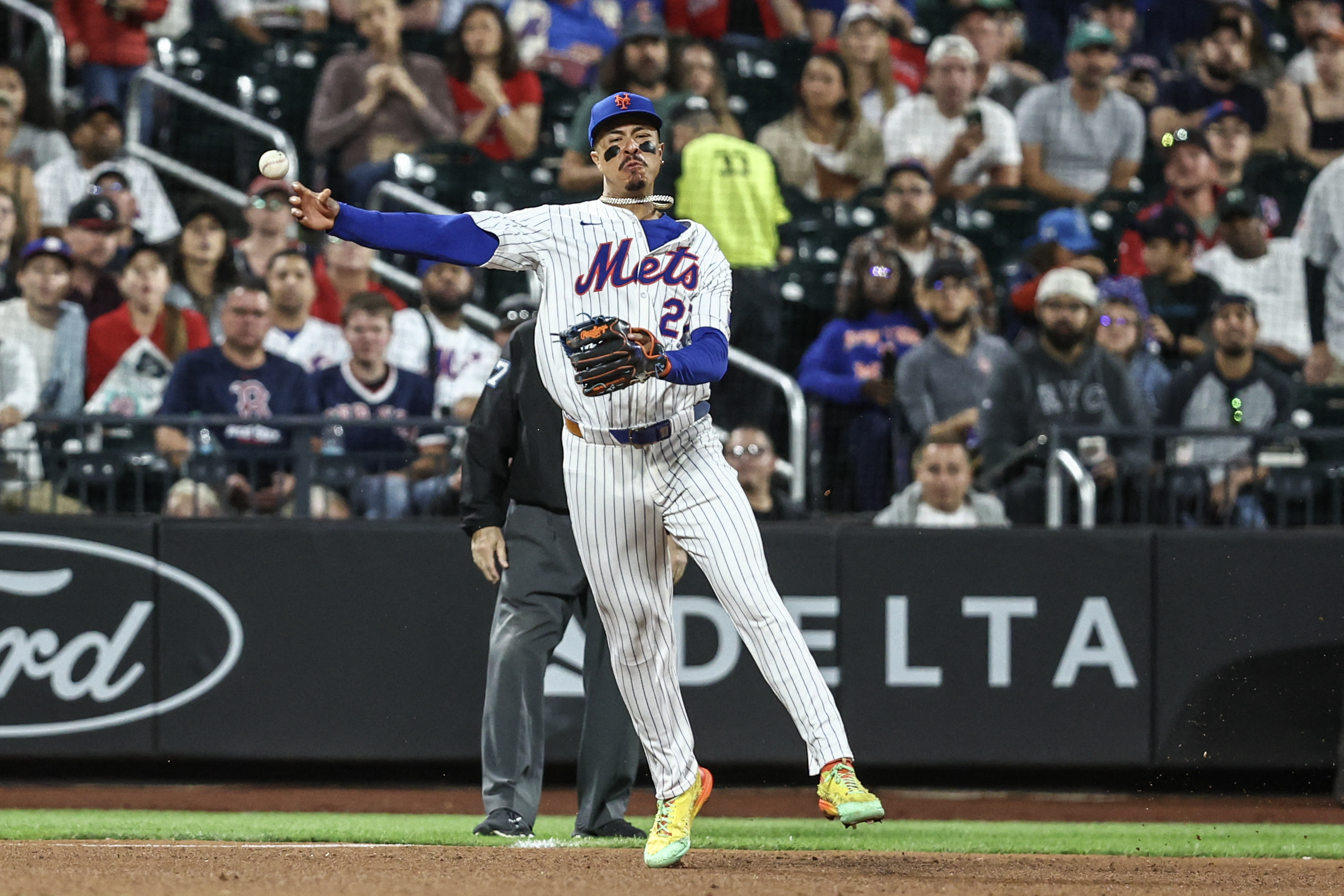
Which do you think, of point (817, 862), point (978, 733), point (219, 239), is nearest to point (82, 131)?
point (219, 239)

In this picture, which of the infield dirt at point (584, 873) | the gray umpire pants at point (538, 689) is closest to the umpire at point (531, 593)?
the gray umpire pants at point (538, 689)

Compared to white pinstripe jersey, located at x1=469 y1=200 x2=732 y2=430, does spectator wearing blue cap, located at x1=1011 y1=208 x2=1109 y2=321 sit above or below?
above

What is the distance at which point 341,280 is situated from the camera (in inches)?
351

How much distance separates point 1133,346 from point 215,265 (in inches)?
177

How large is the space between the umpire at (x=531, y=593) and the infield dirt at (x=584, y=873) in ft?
1.47

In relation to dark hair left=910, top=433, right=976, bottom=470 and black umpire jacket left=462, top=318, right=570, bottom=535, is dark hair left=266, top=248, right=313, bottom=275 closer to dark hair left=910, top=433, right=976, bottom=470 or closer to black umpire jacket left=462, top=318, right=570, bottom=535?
dark hair left=910, top=433, right=976, bottom=470

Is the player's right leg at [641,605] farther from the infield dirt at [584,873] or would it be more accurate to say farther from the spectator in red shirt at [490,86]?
the spectator in red shirt at [490,86]

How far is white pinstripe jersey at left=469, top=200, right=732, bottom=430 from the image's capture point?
4.48 m

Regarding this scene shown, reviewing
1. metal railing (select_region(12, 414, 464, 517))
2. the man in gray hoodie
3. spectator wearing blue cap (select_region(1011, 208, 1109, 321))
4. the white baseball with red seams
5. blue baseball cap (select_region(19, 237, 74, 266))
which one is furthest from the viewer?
spectator wearing blue cap (select_region(1011, 208, 1109, 321))

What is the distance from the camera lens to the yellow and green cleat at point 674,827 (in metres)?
4.43

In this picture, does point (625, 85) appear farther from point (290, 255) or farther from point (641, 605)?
point (641, 605)

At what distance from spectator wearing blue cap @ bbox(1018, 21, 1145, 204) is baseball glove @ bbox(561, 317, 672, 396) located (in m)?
6.75

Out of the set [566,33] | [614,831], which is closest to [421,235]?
[614,831]

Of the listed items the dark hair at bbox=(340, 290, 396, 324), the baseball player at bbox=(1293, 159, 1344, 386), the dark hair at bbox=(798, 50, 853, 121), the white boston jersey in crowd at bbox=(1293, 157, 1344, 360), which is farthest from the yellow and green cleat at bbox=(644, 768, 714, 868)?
the dark hair at bbox=(798, 50, 853, 121)
